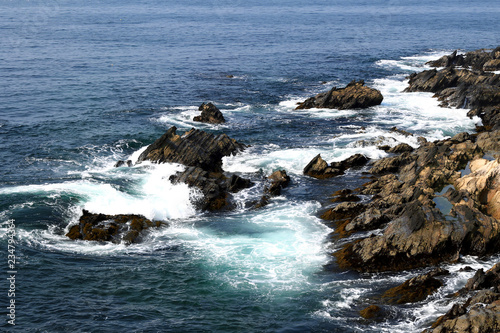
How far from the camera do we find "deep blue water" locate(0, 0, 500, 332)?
89.5 feet

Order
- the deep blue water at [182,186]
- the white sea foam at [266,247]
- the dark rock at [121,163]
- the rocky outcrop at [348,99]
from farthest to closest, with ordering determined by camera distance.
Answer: the rocky outcrop at [348,99], the dark rock at [121,163], the white sea foam at [266,247], the deep blue water at [182,186]

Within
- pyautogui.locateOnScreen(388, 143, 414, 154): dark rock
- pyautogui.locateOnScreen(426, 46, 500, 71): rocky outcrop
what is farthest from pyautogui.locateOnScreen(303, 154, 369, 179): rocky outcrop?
pyautogui.locateOnScreen(426, 46, 500, 71): rocky outcrop

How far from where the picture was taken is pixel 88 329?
82.8 feet

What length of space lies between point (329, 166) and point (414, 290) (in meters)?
21.4

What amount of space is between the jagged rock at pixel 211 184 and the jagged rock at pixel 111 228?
4857 millimetres

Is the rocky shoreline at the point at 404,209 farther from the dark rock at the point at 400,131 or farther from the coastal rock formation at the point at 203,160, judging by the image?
the dark rock at the point at 400,131

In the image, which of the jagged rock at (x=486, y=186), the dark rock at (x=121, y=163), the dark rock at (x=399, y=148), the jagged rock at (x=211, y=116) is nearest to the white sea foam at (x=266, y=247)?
the jagged rock at (x=486, y=186)

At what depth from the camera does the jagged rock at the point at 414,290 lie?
26.7 m

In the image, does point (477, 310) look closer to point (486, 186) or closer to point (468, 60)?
point (486, 186)

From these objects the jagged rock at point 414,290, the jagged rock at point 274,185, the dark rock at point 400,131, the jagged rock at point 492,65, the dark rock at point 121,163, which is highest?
the jagged rock at point 492,65

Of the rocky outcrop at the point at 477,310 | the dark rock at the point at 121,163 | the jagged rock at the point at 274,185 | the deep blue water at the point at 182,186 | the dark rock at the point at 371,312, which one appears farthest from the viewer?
the dark rock at the point at 121,163

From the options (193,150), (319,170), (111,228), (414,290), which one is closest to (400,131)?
(319,170)

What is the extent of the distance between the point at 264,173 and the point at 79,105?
1344 inches

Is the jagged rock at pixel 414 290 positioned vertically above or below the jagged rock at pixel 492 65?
below
